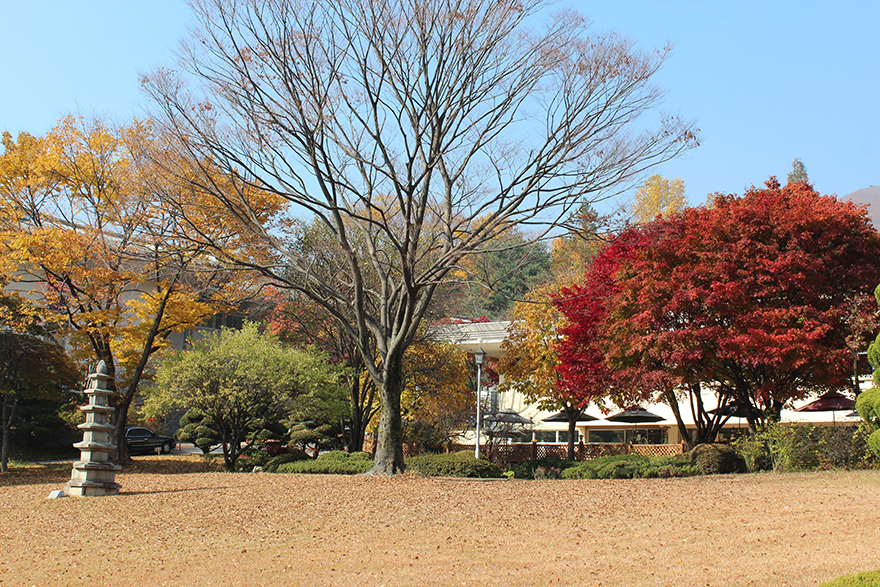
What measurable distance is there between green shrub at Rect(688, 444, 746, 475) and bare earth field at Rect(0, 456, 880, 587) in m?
3.18

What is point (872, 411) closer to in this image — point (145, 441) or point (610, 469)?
point (610, 469)

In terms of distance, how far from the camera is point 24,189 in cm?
1986

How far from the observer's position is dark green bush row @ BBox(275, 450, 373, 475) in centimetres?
1726

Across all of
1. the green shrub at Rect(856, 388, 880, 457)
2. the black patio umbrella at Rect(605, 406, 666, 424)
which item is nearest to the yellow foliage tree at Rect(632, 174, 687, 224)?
the black patio umbrella at Rect(605, 406, 666, 424)

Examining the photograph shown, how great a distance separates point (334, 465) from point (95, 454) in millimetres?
6226

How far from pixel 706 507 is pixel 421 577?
5.35 meters

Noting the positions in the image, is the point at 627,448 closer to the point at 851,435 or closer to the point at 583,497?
the point at 851,435

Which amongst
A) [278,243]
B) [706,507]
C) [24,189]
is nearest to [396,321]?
[278,243]

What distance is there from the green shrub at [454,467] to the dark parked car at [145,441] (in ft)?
55.9

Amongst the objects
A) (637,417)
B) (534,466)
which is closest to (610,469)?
(534,466)

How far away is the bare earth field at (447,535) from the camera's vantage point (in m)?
6.76

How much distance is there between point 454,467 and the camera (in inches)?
638

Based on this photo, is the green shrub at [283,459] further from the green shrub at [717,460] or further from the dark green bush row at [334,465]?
the green shrub at [717,460]

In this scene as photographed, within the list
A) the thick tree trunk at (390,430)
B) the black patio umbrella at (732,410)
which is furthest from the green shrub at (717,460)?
the thick tree trunk at (390,430)
